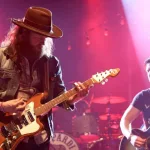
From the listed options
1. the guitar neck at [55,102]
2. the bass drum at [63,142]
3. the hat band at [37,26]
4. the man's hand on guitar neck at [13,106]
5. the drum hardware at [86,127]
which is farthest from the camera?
the drum hardware at [86,127]

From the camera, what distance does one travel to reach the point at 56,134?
619 cm

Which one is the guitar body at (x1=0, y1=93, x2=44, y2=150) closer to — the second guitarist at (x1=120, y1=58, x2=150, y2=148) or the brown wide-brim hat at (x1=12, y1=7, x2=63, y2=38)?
the brown wide-brim hat at (x1=12, y1=7, x2=63, y2=38)

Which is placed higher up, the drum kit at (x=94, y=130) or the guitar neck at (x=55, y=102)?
the guitar neck at (x=55, y=102)

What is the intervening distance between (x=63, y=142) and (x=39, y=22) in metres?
3.47

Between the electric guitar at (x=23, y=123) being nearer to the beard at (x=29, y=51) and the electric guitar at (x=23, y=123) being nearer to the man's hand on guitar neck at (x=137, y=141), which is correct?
the beard at (x=29, y=51)

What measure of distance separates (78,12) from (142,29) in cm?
146

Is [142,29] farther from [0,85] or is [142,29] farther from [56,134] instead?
[0,85]

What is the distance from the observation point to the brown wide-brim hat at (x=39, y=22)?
3008 millimetres

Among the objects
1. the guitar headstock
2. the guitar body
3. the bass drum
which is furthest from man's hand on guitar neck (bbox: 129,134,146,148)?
the bass drum

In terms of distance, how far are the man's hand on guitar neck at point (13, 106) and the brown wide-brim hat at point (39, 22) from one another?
62 centimetres

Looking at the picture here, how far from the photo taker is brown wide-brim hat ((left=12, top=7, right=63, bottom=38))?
3008 millimetres

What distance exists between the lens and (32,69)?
3066mm

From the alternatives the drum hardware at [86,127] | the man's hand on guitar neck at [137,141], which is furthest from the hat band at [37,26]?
the drum hardware at [86,127]

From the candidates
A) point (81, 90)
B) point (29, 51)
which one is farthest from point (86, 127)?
point (29, 51)
